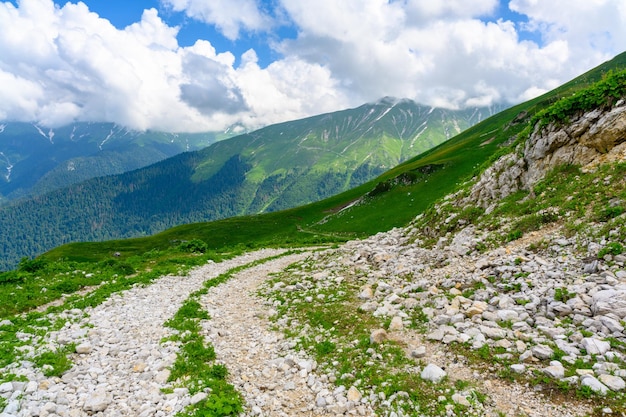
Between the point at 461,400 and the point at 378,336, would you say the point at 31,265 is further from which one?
the point at 461,400

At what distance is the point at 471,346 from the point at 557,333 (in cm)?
241

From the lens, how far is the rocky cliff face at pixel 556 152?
18.8 meters

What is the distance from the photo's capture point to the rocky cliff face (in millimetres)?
18781

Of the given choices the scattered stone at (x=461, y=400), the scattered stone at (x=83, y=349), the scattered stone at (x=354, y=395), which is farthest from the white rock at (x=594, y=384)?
the scattered stone at (x=83, y=349)

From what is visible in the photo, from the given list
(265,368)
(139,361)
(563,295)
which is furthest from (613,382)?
(139,361)

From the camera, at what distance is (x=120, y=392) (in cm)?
980

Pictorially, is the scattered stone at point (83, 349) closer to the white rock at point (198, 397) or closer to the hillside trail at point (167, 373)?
the hillside trail at point (167, 373)

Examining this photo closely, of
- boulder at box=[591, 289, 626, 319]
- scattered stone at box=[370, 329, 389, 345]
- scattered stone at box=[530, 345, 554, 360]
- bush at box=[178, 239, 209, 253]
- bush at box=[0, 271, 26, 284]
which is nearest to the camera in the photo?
scattered stone at box=[530, 345, 554, 360]

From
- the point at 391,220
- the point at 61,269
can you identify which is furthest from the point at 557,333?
the point at 391,220

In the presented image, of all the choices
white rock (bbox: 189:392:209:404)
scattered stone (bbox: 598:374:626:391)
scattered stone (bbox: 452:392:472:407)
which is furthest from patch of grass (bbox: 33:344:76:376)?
scattered stone (bbox: 598:374:626:391)

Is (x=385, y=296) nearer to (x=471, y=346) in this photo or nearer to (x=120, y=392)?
(x=471, y=346)

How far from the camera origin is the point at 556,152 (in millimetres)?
21750

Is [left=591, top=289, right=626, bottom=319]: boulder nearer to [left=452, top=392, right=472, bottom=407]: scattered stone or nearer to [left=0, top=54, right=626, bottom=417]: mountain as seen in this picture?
[left=0, top=54, right=626, bottom=417]: mountain

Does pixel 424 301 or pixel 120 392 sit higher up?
pixel 120 392
